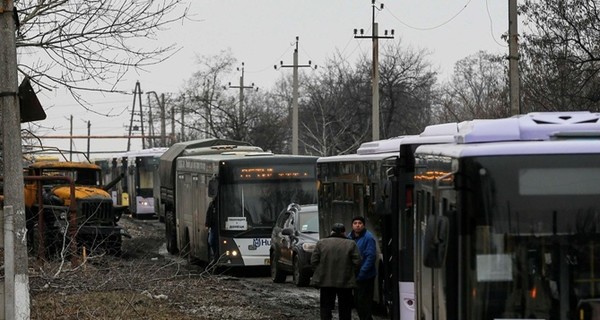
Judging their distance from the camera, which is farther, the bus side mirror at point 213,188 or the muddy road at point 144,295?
the bus side mirror at point 213,188

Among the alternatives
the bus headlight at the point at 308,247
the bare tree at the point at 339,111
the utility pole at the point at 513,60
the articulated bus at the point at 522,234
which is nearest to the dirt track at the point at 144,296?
the bus headlight at the point at 308,247

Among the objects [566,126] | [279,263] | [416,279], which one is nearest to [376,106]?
[279,263]

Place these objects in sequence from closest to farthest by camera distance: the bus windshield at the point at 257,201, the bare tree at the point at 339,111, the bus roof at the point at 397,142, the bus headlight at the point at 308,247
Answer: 1. the bus roof at the point at 397,142
2. the bus headlight at the point at 308,247
3. the bus windshield at the point at 257,201
4. the bare tree at the point at 339,111

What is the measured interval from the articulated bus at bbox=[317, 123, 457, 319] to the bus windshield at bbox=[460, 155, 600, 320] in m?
4.73

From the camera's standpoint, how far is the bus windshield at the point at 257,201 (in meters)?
28.5

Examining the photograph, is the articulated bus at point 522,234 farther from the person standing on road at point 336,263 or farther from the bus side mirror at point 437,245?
the person standing on road at point 336,263

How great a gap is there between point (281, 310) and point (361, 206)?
2163 mm

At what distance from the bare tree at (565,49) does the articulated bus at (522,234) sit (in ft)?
83.3

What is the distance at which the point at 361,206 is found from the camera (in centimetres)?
1992

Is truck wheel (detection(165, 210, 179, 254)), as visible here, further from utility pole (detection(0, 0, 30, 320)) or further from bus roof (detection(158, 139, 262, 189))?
utility pole (detection(0, 0, 30, 320))

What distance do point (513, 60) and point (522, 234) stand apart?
16.6m

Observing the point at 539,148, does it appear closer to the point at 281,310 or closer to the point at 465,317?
the point at 465,317

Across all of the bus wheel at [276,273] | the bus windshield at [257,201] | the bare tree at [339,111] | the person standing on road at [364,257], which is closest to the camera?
the person standing on road at [364,257]

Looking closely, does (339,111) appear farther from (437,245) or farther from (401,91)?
(437,245)
